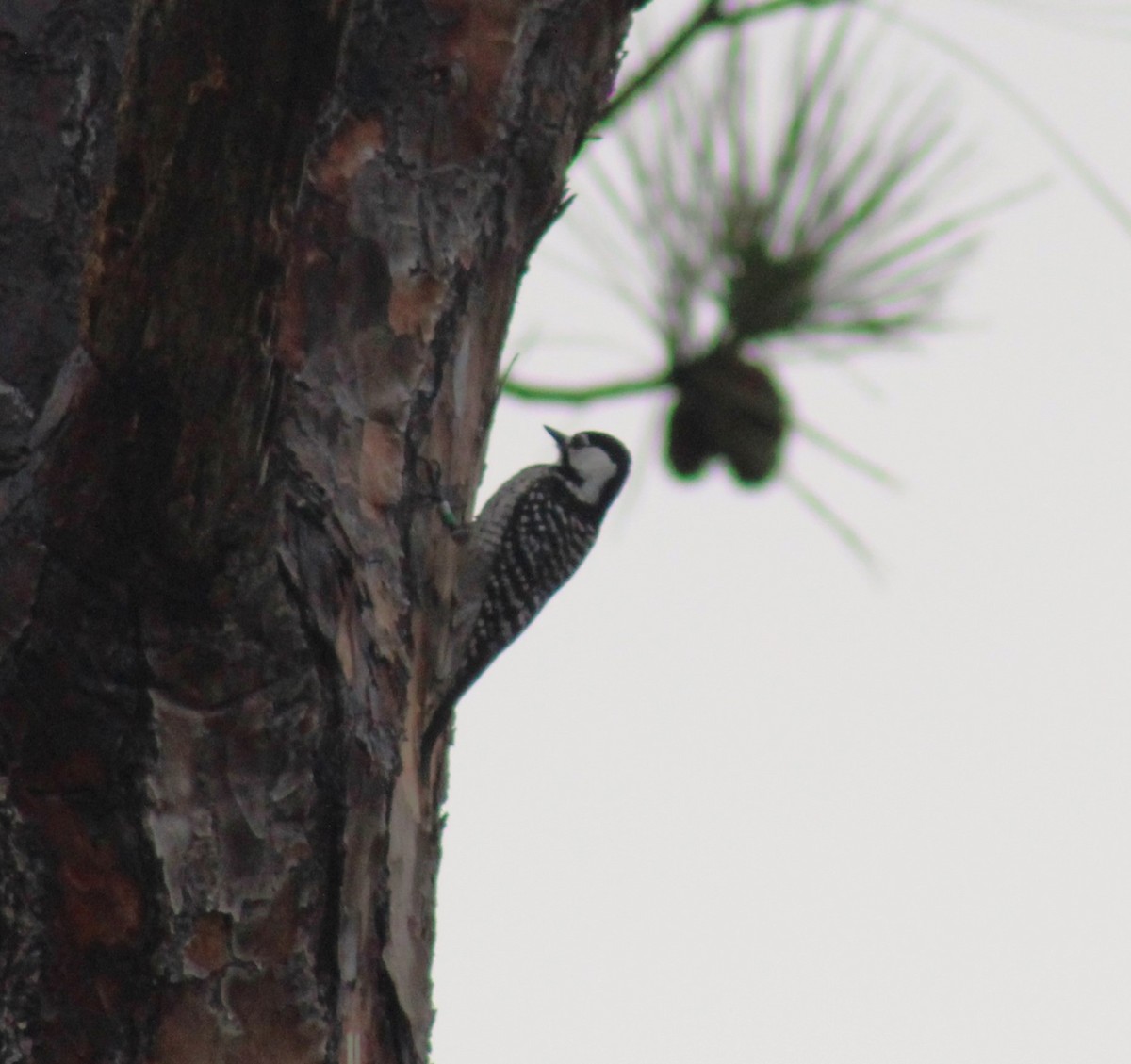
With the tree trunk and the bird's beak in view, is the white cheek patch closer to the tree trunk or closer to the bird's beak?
the bird's beak

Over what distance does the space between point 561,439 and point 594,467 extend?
141mm

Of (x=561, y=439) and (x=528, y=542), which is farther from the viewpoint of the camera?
(x=561, y=439)

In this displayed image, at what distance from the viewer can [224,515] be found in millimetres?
1507

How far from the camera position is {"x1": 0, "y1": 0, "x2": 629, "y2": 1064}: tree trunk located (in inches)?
54.0

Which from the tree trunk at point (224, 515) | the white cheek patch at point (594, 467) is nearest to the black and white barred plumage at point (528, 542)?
the white cheek patch at point (594, 467)

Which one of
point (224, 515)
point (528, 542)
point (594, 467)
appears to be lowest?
point (224, 515)

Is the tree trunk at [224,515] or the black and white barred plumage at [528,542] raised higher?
the black and white barred plumage at [528,542]

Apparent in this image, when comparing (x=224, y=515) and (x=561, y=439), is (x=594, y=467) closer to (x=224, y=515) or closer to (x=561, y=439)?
(x=561, y=439)

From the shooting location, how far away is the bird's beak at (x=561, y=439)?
4098 millimetres

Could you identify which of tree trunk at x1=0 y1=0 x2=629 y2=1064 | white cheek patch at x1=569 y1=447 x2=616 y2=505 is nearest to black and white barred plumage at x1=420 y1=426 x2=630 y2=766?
white cheek patch at x1=569 y1=447 x2=616 y2=505

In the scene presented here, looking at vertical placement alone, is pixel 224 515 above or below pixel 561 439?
below

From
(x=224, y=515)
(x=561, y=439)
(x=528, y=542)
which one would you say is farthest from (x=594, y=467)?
(x=224, y=515)

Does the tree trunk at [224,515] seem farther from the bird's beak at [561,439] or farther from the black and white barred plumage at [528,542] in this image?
the bird's beak at [561,439]

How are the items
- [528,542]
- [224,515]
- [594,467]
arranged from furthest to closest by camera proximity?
[594,467]
[528,542]
[224,515]
